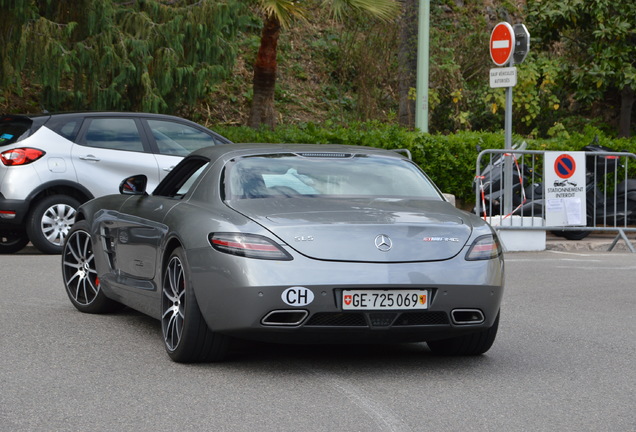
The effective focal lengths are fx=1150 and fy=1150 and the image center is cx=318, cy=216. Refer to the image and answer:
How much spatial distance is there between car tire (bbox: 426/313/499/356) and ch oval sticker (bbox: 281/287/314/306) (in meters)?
1.30

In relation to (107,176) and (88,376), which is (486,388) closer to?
(88,376)

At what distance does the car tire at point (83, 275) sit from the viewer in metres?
8.70

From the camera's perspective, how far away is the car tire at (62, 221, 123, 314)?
870 cm

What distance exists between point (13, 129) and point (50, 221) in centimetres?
118

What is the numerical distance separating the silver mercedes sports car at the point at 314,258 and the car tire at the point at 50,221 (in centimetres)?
641

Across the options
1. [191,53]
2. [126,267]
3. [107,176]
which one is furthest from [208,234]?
[191,53]

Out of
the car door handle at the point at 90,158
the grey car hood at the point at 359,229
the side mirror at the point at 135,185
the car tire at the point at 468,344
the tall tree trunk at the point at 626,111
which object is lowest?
the car tire at the point at 468,344

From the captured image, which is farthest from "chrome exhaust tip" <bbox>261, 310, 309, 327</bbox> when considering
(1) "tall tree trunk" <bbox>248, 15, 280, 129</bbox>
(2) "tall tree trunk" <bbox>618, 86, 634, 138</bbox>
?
(2) "tall tree trunk" <bbox>618, 86, 634, 138</bbox>

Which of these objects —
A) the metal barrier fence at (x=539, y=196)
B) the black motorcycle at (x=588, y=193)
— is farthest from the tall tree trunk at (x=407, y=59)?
the black motorcycle at (x=588, y=193)

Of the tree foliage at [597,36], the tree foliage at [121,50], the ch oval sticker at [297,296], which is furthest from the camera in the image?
the tree foliage at [597,36]

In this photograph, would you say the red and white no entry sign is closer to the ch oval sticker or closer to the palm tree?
the palm tree

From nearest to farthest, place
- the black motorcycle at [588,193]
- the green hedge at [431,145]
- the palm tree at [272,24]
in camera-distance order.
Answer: the black motorcycle at [588,193]
the green hedge at [431,145]
the palm tree at [272,24]

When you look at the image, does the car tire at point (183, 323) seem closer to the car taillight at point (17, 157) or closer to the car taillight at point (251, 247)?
the car taillight at point (251, 247)

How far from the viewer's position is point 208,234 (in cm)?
639
